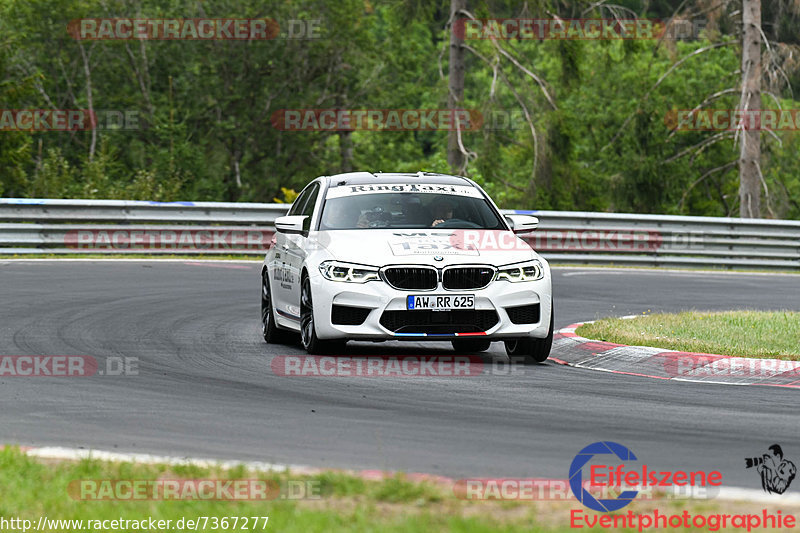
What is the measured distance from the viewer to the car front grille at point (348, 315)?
11.5 metres

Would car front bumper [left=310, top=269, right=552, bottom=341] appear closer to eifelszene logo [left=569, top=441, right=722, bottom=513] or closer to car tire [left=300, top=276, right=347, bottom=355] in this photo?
car tire [left=300, top=276, right=347, bottom=355]

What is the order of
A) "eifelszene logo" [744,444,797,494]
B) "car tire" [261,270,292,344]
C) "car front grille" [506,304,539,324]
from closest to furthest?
"eifelszene logo" [744,444,797,494], "car front grille" [506,304,539,324], "car tire" [261,270,292,344]

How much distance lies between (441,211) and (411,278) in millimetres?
1632

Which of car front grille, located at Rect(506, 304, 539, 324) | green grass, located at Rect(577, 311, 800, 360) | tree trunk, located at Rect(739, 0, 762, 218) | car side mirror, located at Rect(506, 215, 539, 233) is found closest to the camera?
car front grille, located at Rect(506, 304, 539, 324)

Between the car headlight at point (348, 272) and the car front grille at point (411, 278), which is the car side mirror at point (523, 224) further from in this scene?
the car headlight at point (348, 272)

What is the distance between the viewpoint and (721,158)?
50906mm

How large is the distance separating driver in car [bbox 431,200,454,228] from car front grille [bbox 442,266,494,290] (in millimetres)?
1255

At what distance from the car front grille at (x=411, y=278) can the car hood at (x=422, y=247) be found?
68 mm

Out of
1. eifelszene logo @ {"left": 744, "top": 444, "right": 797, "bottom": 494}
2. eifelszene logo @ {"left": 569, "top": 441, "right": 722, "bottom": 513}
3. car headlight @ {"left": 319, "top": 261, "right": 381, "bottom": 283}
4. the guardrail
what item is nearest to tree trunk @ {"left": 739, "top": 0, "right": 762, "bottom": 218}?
the guardrail

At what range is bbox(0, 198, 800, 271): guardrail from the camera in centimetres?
2453

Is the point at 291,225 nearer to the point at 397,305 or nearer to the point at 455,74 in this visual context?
the point at 397,305

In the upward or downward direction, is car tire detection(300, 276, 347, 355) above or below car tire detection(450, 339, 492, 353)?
above

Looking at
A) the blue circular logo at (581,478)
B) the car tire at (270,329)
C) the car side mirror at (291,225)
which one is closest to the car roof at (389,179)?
the car side mirror at (291,225)

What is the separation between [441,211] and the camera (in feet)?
42.6
